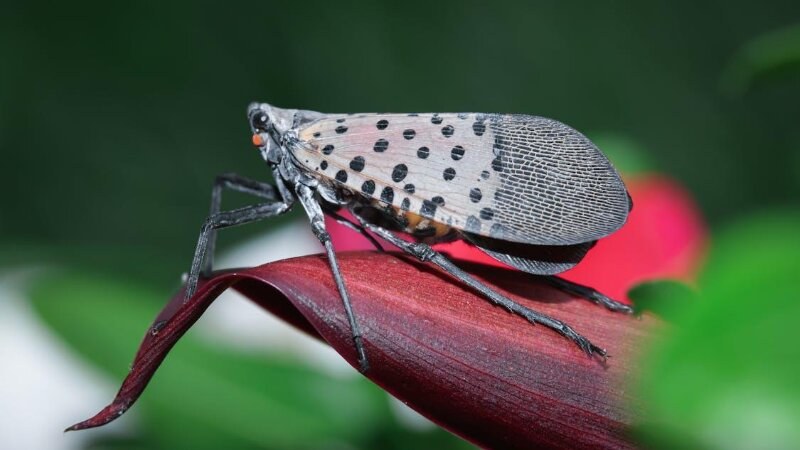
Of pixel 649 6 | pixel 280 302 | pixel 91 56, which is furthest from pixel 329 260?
pixel 91 56

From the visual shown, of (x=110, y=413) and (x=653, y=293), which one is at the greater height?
(x=653, y=293)

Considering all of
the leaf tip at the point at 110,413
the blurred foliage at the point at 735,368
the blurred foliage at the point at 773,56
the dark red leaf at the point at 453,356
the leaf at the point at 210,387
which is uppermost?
the blurred foliage at the point at 773,56

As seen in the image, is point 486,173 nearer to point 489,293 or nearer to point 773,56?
point 489,293

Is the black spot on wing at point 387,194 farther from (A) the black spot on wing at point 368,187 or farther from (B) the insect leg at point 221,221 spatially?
(B) the insect leg at point 221,221

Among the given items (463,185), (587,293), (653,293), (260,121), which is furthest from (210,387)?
(653,293)

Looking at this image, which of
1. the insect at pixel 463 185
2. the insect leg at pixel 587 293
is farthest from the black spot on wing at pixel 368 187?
the insect leg at pixel 587 293

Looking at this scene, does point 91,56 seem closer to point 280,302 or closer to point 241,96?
point 241,96
